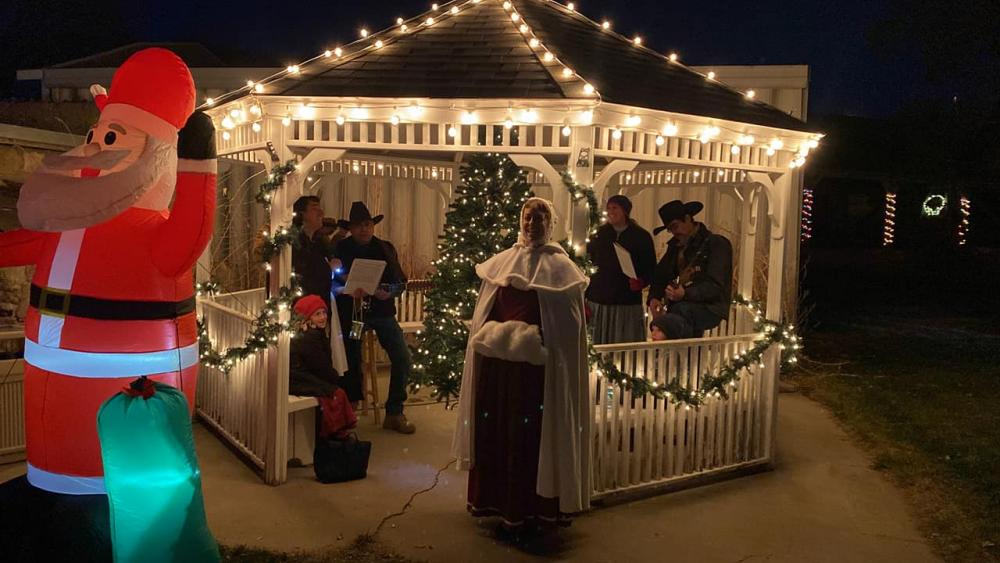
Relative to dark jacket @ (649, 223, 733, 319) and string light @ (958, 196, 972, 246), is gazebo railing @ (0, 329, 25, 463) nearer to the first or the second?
dark jacket @ (649, 223, 733, 319)

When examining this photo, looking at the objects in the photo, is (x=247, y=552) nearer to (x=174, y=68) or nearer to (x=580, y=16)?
(x=174, y=68)

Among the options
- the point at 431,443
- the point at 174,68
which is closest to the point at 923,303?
the point at 431,443

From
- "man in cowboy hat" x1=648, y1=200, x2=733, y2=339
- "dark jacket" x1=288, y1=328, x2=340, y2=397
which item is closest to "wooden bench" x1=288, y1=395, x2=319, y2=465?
"dark jacket" x1=288, y1=328, x2=340, y2=397

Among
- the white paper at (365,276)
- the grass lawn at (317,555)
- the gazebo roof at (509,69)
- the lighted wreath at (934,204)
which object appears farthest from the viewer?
the lighted wreath at (934,204)

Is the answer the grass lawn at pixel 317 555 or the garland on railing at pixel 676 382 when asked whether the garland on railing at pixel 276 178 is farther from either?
the grass lawn at pixel 317 555

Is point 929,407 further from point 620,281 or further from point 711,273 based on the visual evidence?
point 620,281

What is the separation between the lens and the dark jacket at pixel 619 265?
23.3 feet

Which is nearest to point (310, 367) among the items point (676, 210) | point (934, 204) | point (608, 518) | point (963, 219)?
point (608, 518)

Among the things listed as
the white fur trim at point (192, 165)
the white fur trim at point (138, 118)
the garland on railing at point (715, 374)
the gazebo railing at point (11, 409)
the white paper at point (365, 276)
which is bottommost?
the gazebo railing at point (11, 409)

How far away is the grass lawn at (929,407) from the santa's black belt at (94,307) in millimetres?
4747

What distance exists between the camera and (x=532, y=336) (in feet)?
15.3

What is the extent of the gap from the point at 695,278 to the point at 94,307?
4.65 m

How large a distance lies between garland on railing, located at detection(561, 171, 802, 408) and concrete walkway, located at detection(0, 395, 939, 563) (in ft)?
2.42

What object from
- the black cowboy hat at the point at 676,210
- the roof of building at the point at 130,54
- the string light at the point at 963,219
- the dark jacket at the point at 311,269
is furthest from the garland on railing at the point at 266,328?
the string light at the point at 963,219
